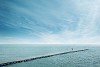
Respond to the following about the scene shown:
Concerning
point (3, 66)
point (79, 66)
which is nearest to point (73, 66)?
point (79, 66)

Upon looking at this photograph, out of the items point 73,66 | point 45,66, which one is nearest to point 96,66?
point 73,66

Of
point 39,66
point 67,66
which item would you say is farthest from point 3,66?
point 67,66

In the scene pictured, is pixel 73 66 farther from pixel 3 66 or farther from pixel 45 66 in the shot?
pixel 3 66

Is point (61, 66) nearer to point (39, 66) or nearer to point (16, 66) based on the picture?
point (39, 66)

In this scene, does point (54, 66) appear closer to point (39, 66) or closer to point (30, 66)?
point (39, 66)

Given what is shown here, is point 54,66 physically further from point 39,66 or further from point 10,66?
point 10,66

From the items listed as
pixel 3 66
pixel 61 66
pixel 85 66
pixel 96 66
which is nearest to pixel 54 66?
pixel 61 66
